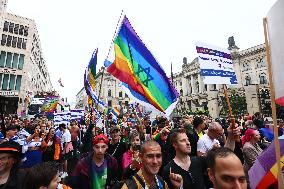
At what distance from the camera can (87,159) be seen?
396 cm

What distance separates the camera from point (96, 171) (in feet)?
12.7

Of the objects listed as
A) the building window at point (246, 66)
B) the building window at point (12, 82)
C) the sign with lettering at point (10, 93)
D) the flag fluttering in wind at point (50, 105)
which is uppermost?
the building window at point (246, 66)

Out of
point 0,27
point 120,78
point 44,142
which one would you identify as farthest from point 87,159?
point 0,27

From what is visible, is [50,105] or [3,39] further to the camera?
[3,39]

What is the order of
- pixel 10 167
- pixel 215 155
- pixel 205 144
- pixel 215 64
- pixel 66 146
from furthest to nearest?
pixel 66 146, pixel 205 144, pixel 215 64, pixel 10 167, pixel 215 155

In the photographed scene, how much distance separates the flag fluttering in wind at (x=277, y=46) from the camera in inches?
74.5

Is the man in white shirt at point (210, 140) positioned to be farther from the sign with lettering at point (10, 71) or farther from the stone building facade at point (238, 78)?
the stone building facade at point (238, 78)

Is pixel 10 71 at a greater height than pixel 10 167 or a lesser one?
greater

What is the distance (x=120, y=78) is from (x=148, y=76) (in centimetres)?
58

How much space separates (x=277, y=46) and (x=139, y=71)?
11.1ft

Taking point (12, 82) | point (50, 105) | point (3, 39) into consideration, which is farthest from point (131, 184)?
point (3, 39)

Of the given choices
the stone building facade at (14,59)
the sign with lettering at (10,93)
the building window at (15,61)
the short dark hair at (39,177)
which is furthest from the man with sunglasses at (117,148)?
the building window at (15,61)

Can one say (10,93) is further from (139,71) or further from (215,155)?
(215,155)

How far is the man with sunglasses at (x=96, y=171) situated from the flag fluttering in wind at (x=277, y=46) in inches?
110
